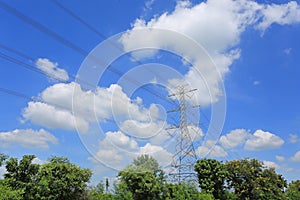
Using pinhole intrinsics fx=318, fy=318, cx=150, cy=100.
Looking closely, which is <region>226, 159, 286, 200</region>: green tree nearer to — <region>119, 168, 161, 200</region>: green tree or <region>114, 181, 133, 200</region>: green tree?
<region>119, 168, 161, 200</region>: green tree

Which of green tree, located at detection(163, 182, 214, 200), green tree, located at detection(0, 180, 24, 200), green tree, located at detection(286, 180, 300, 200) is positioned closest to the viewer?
green tree, located at detection(0, 180, 24, 200)

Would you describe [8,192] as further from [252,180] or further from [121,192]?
[252,180]

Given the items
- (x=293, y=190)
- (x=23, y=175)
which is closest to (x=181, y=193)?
(x=23, y=175)

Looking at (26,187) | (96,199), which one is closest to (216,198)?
(96,199)

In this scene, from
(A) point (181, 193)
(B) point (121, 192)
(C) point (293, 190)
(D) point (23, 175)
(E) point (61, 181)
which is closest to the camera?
(D) point (23, 175)

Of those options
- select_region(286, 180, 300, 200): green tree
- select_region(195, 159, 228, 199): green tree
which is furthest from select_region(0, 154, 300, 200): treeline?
select_region(286, 180, 300, 200): green tree

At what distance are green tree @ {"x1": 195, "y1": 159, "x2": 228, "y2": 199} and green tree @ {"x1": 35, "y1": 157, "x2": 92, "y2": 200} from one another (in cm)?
1426

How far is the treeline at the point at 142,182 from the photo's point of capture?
2479 centimetres

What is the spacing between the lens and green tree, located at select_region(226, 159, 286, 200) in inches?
1565

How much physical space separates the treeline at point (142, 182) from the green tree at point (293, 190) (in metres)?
6.81

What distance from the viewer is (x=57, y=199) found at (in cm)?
2747

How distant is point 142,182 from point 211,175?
11.4 meters

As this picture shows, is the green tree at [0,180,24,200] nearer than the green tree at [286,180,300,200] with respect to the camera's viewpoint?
Yes

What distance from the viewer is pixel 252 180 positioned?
40250 mm
